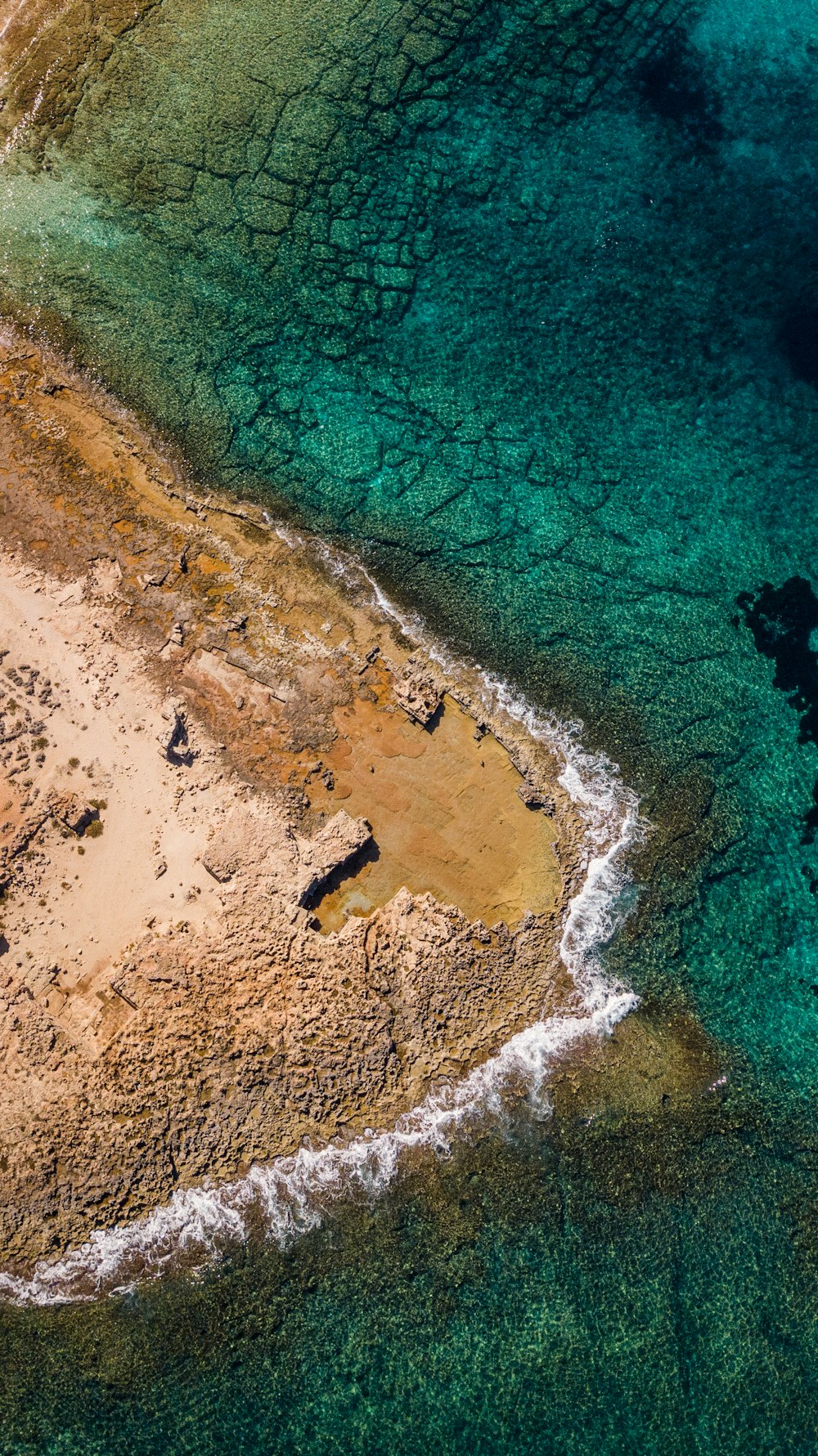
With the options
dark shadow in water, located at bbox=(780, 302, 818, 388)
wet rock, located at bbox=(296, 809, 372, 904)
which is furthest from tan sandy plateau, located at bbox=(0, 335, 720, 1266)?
dark shadow in water, located at bbox=(780, 302, 818, 388)

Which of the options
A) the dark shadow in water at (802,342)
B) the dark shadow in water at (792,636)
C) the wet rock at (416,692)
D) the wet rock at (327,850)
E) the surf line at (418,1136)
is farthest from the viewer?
the dark shadow in water at (802,342)

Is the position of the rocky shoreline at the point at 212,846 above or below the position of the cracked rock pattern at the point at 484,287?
below

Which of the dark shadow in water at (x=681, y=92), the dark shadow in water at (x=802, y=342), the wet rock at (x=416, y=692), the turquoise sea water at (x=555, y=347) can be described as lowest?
the wet rock at (x=416, y=692)

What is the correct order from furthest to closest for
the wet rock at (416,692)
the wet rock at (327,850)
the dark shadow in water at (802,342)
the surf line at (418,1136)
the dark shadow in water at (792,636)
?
the dark shadow in water at (802,342)
the dark shadow in water at (792,636)
the wet rock at (416,692)
the wet rock at (327,850)
the surf line at (418,1136)

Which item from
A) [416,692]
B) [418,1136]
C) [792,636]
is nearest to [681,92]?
[792,636]

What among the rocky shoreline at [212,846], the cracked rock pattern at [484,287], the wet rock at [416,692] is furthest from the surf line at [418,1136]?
the cracked rock pattern at [484,287]

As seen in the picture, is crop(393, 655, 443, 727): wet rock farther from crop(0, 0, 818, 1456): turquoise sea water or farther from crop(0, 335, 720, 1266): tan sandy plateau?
crop(0, 0, 818, 1456): turquoise sea water

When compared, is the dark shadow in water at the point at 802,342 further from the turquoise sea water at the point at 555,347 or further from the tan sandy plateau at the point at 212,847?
the tan sandy plateau at the point at 212,847
